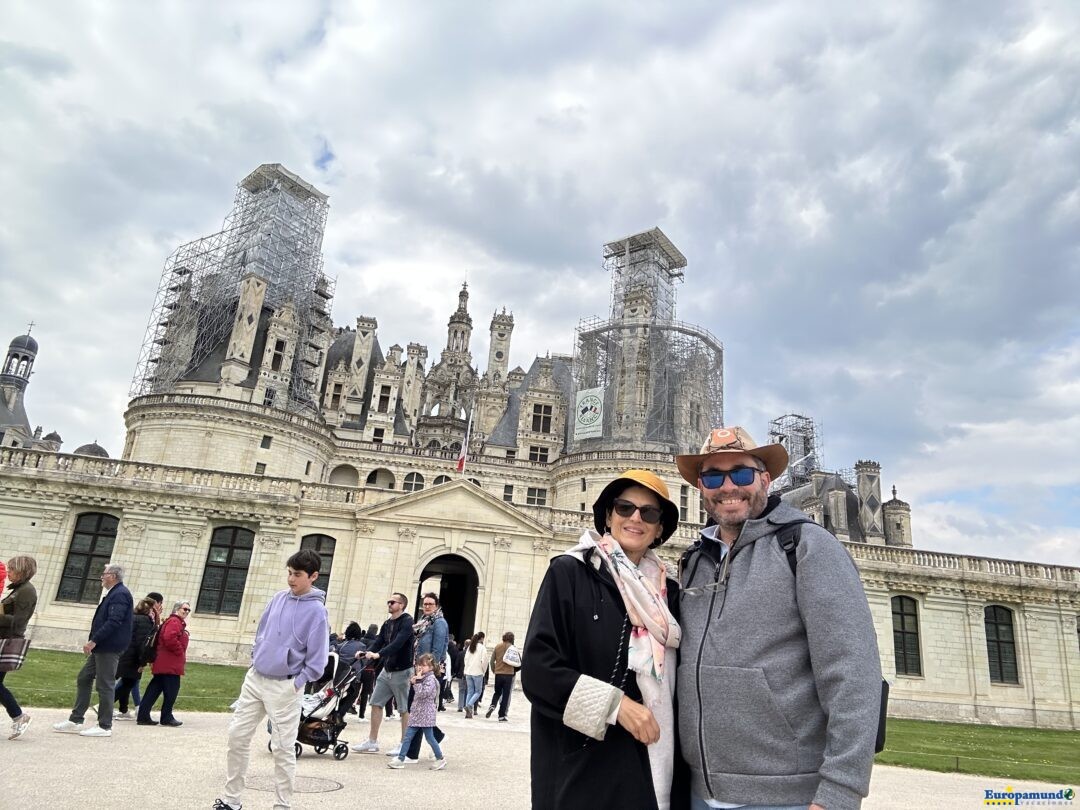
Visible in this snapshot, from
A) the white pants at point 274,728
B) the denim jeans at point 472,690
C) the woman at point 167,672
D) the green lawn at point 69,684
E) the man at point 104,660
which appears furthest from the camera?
the denim jeans at point 472,690

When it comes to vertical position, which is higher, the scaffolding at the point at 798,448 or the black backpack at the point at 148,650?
the scaffolding at the point at 798,448

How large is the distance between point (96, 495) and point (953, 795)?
25083mm

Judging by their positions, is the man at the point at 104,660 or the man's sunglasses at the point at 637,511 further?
the man at the point at 104,660

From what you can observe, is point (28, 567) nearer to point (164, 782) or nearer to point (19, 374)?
point (164, 782)

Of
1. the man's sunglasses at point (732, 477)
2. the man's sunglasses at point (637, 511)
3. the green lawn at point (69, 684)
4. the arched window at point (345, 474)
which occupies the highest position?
the arched window at point (345, 474)

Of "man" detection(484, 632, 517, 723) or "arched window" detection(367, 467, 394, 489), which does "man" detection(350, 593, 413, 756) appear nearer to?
"man" detection(484, 632, 517, 723)

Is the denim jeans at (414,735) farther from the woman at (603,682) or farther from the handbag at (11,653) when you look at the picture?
the woman at (603,682)

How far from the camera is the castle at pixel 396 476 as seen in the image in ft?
74.6

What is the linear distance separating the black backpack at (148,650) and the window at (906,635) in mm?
23964

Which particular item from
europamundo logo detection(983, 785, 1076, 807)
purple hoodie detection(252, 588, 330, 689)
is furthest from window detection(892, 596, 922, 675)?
purple hoodie detection(252, 588, 330, 689)

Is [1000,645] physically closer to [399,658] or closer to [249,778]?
[399,658]

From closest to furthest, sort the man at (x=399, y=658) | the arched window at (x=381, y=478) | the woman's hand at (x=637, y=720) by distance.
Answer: the woman's hand at (x=637, y=720) → the man at (x=399, y=658) → the arched window at (x=381, y=478)

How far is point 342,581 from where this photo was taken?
899 inches

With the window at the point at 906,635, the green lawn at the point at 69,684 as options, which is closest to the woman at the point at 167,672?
the green lawn at the point at 69,684
